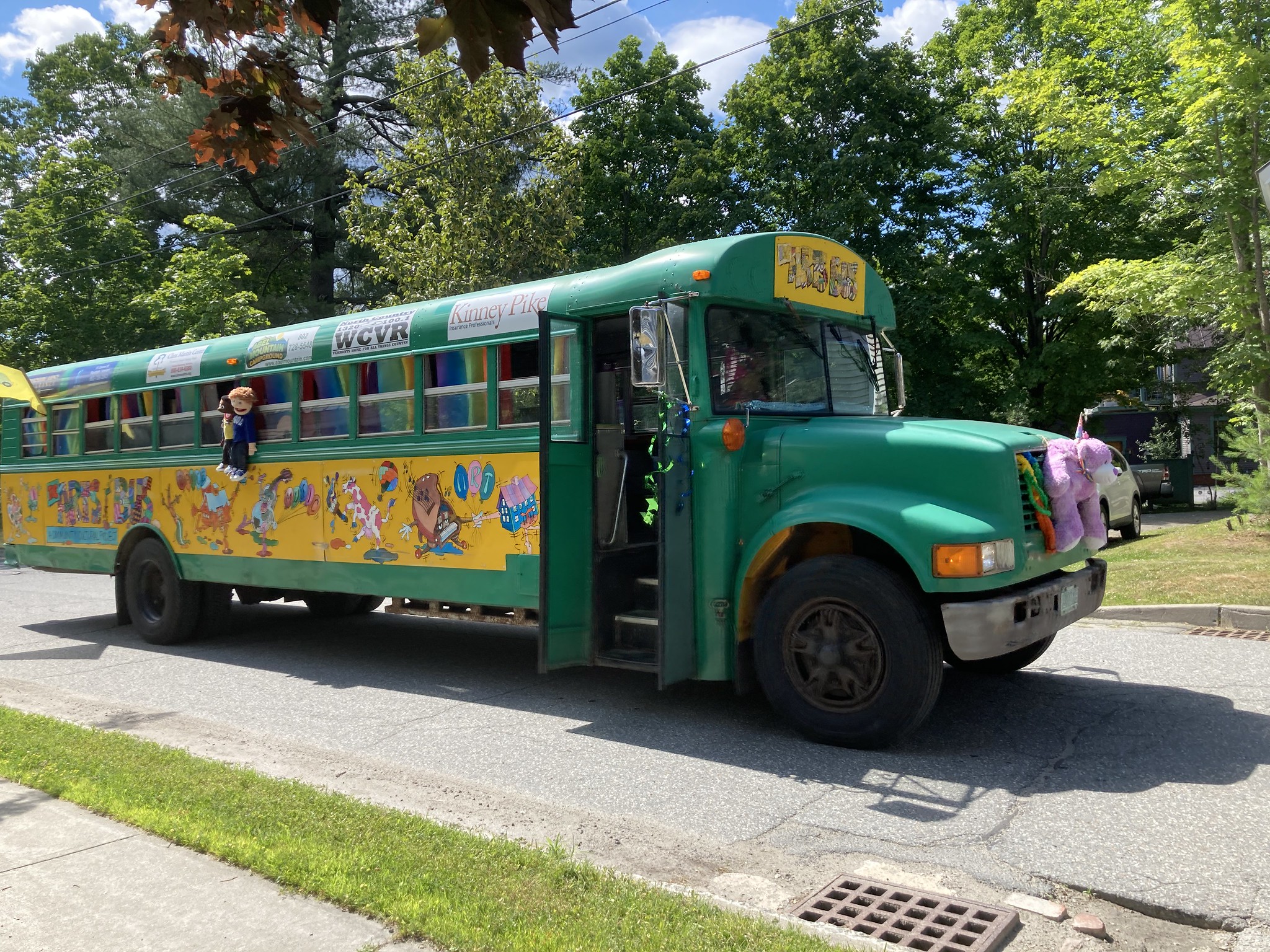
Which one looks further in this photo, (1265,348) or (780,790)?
(1265,348)

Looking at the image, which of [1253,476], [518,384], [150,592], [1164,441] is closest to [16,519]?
[150,592]

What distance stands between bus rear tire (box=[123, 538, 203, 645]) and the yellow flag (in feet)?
7.38

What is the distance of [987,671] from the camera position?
6852 mm

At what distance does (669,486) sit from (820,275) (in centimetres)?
184

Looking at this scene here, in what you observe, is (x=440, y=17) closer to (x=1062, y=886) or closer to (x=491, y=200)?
(x=1062, y=886)

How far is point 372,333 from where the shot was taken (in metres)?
7.81

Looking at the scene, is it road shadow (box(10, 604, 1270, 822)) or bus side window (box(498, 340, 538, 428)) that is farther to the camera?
bus side window (box(498, 340, 538, 428))

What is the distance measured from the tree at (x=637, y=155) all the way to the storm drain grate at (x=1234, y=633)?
64.6 feet

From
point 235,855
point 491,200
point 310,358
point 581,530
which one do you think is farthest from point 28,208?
point 235,855

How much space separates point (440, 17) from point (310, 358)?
6255 mm

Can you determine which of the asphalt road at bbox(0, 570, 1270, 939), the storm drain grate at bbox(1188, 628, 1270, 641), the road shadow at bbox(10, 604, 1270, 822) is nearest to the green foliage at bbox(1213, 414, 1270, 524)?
the storm drain grate at bbox(1188, 628, 1270, 641)

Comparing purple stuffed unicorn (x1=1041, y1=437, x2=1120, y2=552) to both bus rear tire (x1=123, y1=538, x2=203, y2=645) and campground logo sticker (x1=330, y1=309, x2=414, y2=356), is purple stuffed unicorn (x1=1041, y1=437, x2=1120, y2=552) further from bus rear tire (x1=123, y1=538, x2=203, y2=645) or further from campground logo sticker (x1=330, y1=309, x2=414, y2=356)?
bus rear tire (x1=123, y1=538, x2=203, y2=645)

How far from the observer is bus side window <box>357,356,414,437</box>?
7.54 m

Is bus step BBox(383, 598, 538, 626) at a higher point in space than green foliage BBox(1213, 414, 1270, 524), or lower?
lower
